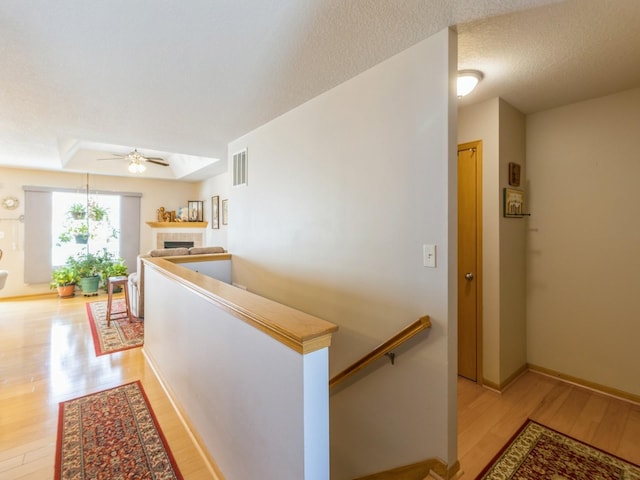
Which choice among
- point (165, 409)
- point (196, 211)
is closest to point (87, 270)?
point (196, 211)

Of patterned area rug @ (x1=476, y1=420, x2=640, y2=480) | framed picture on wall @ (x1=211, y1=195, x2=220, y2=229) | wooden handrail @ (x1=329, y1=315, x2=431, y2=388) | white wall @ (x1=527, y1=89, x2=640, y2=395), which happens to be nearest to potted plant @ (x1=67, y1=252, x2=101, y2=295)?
framed picture on wall @ (x1=211, y1=195, x2=220, y2=229)

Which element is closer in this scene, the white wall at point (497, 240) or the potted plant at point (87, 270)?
the white wall at point (497, 240)

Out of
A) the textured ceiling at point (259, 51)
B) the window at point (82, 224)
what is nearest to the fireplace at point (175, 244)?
the window at point (82, 224)

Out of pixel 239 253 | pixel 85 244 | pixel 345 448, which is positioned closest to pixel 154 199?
pixel 85 244

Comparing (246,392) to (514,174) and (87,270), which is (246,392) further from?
(87,270)

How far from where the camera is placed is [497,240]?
8.41 ft

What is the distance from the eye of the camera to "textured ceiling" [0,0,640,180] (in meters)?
1.48

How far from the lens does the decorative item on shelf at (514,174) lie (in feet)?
8.76

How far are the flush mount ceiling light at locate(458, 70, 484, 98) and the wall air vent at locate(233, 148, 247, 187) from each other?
7.74 feet

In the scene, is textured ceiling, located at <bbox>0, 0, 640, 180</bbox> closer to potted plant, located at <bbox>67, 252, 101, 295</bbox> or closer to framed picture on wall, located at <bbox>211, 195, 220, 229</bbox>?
framed picture on wall, located at <bbox>211, 195, 220, 229</bbox>

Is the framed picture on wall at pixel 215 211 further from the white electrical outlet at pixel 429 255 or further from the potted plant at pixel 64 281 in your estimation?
the white electrical outlet at pixel 429 255

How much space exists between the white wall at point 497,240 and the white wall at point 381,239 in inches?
47.9

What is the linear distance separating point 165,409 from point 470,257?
2.86m

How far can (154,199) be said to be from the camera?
7145 millimetres
